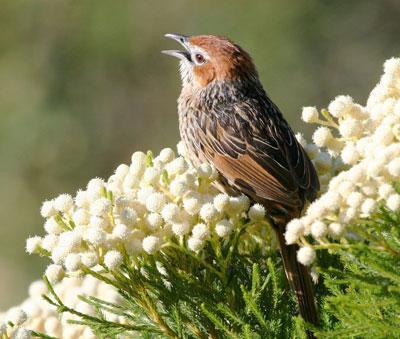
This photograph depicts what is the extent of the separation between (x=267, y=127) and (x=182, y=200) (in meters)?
1.87

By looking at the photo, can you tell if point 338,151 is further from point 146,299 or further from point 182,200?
point 146,299

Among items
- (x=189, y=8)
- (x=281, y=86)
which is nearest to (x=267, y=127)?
(x=281, y=86)

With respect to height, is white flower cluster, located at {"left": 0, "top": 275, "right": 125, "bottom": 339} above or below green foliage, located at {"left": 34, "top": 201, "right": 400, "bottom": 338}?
above

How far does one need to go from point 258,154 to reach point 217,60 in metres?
0.99

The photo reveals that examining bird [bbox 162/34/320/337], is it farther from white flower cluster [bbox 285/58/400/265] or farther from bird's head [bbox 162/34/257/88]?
white flower cluster [bbox 285/58/400/265]

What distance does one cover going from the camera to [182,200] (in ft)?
8.38

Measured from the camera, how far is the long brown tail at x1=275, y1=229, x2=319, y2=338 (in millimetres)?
2652

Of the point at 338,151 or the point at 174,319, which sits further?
the point at 338,151

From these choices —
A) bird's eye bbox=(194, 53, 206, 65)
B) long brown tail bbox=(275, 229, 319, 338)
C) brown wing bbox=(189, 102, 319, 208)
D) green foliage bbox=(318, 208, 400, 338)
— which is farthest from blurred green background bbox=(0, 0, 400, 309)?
green foliage bbox=(318, 208, 400, 338)

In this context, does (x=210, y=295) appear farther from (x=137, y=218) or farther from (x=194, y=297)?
(x=137, y=218)

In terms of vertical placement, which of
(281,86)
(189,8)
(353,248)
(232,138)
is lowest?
(353,248)

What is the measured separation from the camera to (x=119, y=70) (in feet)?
41.6

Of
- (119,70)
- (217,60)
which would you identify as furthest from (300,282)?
(119,70)

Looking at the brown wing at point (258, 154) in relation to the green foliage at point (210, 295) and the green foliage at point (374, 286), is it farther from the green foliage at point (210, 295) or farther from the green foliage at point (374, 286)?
the green foliage at point (374, 286)
